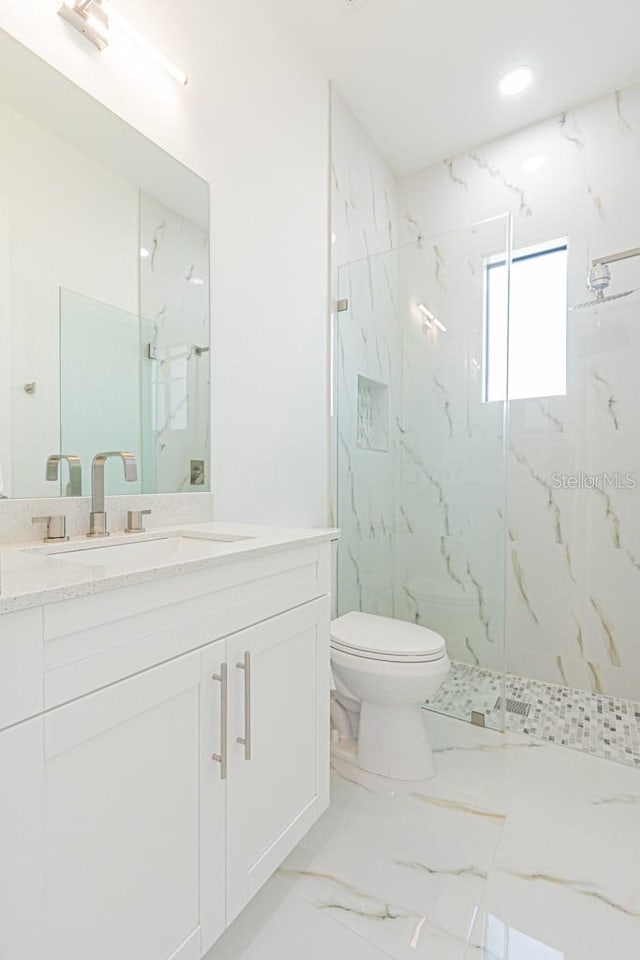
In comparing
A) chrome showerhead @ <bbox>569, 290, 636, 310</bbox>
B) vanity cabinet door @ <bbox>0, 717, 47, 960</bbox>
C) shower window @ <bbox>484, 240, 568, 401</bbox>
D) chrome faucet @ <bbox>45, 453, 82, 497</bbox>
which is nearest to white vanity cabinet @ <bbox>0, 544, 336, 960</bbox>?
vanity cabinet door @ <bbox>0, 717, 47, 960</bbox>

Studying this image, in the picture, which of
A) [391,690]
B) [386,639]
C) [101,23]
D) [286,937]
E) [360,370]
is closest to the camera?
[286,937]

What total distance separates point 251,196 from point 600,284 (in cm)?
162

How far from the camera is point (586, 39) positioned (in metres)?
1.95

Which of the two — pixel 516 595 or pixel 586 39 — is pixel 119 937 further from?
pixel 586 39

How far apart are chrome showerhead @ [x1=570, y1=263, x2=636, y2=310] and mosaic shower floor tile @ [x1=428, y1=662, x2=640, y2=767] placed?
5.81 feet

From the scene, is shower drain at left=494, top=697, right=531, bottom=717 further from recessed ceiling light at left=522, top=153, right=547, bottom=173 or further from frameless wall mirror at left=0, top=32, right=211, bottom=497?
recessed ceiling light at left=522, top=153, right=547, bottom=173

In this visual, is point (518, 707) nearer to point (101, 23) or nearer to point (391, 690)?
point (391, 690)

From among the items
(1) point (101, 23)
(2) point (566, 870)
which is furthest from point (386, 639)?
(1) point (101, 23)

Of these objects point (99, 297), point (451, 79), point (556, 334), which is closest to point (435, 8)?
point (451, 79)

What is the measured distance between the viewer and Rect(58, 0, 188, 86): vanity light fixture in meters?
1.11

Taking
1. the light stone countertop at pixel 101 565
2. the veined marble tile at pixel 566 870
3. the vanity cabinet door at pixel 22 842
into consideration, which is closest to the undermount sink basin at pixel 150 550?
the light stone countertop at pixel 101 565

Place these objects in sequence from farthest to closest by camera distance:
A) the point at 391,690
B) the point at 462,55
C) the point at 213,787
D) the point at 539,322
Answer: the point at 539,322
the point at 462,55
the point at 391,690
the point at 213,787

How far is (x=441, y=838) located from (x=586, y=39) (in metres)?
2.96

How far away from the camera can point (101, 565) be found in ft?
2.74
